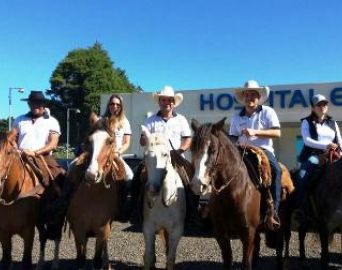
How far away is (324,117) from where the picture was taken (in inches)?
274

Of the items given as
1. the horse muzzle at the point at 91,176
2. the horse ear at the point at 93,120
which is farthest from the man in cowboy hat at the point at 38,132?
the horse muzzle at the point at 91,176

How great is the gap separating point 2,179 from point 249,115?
10.4ft

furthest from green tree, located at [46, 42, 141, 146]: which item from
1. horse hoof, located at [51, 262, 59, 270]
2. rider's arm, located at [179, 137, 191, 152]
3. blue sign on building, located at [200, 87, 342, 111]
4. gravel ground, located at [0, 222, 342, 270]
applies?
rider's arm, located at [179, 137, 191, 152]

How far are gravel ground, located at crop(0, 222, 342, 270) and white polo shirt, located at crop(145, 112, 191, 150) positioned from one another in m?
2.30

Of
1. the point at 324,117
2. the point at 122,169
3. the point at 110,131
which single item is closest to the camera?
the point at 110,131

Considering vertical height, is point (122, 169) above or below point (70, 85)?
below

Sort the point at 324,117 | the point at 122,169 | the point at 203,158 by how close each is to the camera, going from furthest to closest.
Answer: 1. the point at 324,117
2. the point at 122,169
3. the point at 203,158

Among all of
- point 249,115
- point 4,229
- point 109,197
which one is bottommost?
point 4,229

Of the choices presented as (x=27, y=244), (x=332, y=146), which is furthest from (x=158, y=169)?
(x=332, y=146)

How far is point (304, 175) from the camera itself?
22.9 feet

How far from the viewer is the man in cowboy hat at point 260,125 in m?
6.09

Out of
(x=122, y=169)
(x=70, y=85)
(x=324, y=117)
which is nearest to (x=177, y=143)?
(x=122, y=169)

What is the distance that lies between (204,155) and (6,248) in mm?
3054

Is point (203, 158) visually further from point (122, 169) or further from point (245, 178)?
point (122, 169)
